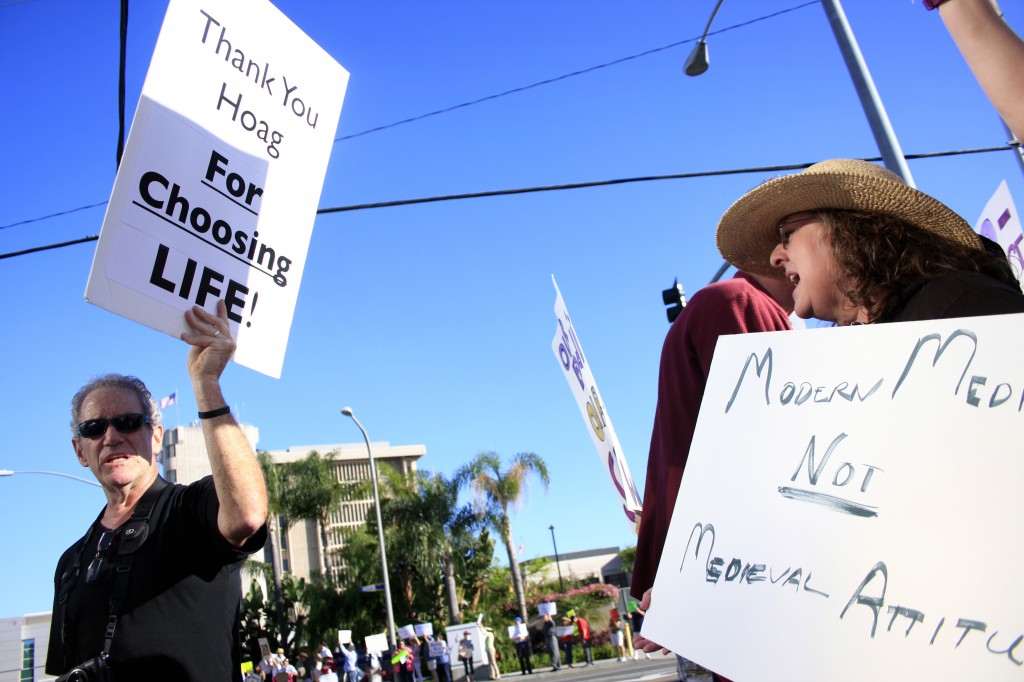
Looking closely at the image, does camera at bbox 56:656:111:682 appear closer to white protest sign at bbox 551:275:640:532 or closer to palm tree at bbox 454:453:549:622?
white protest sign at bbox 551:275:640:532

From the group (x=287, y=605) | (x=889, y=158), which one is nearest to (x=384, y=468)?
(x=287, y=605)

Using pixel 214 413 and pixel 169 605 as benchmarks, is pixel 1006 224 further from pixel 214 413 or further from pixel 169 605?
pixel 169 605

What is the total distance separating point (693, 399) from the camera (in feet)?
7.22

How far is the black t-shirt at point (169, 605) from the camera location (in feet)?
6.93

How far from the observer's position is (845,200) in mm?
1890

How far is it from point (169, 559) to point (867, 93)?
20.3 feet

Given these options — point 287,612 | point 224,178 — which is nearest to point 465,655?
point 224,178

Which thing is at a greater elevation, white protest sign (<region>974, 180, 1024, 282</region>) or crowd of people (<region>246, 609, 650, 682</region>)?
white protest sign (<region>974, 180, 1024, 282</region>)

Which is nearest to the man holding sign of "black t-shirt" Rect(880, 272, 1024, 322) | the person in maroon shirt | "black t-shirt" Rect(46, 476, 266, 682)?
"black t-shirt" Rect(46, 476, 266, 682)

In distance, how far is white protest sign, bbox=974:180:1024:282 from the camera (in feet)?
14.5

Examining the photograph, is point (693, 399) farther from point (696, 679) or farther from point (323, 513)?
point (323, 513)

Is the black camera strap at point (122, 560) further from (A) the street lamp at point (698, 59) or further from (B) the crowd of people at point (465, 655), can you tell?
(B) the crowd of people at point (465, 655)

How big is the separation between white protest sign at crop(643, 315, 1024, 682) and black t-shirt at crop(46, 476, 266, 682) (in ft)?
4.56

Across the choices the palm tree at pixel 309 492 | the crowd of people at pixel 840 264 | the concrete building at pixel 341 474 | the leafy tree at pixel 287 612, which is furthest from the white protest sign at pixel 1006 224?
the concrete building at pixel 341 474
